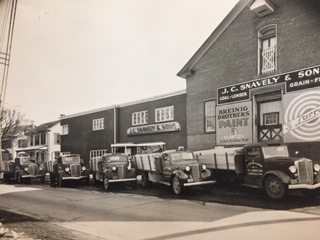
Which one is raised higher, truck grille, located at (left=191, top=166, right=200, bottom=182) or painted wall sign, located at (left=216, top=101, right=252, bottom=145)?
painted wall sign, located at (left=216, top=101, right=252, bottom=145)

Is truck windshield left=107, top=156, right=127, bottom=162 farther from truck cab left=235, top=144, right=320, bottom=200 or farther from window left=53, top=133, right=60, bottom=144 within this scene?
truck cab left=235, top=144, right=320, bottom=200

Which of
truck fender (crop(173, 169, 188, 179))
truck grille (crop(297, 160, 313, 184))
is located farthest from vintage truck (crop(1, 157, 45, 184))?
truck grille (crop(297, 160, 313, 184))

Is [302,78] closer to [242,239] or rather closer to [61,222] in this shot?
[242,239]

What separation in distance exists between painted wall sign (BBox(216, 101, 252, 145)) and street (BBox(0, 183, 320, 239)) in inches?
42.4

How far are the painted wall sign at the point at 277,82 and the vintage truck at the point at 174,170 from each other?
2.12 m

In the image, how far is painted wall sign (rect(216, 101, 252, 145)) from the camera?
616cm

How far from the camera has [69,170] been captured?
1231cm

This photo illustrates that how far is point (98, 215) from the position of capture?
5.86 meters

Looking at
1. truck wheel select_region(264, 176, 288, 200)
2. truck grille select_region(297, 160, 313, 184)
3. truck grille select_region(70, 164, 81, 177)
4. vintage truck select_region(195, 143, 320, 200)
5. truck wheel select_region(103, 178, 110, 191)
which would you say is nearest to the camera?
truck grille select_region(297, 160, 313, 184)

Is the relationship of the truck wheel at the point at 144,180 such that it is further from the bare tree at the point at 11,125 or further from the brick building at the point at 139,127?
the bare tree at the point at 11,125

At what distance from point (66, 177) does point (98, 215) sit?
22.2 ft

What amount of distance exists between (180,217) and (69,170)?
8.32 metres

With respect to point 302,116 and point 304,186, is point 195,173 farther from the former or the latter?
point 302,116

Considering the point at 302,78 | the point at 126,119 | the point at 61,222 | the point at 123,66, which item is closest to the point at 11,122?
the point at 61,222
